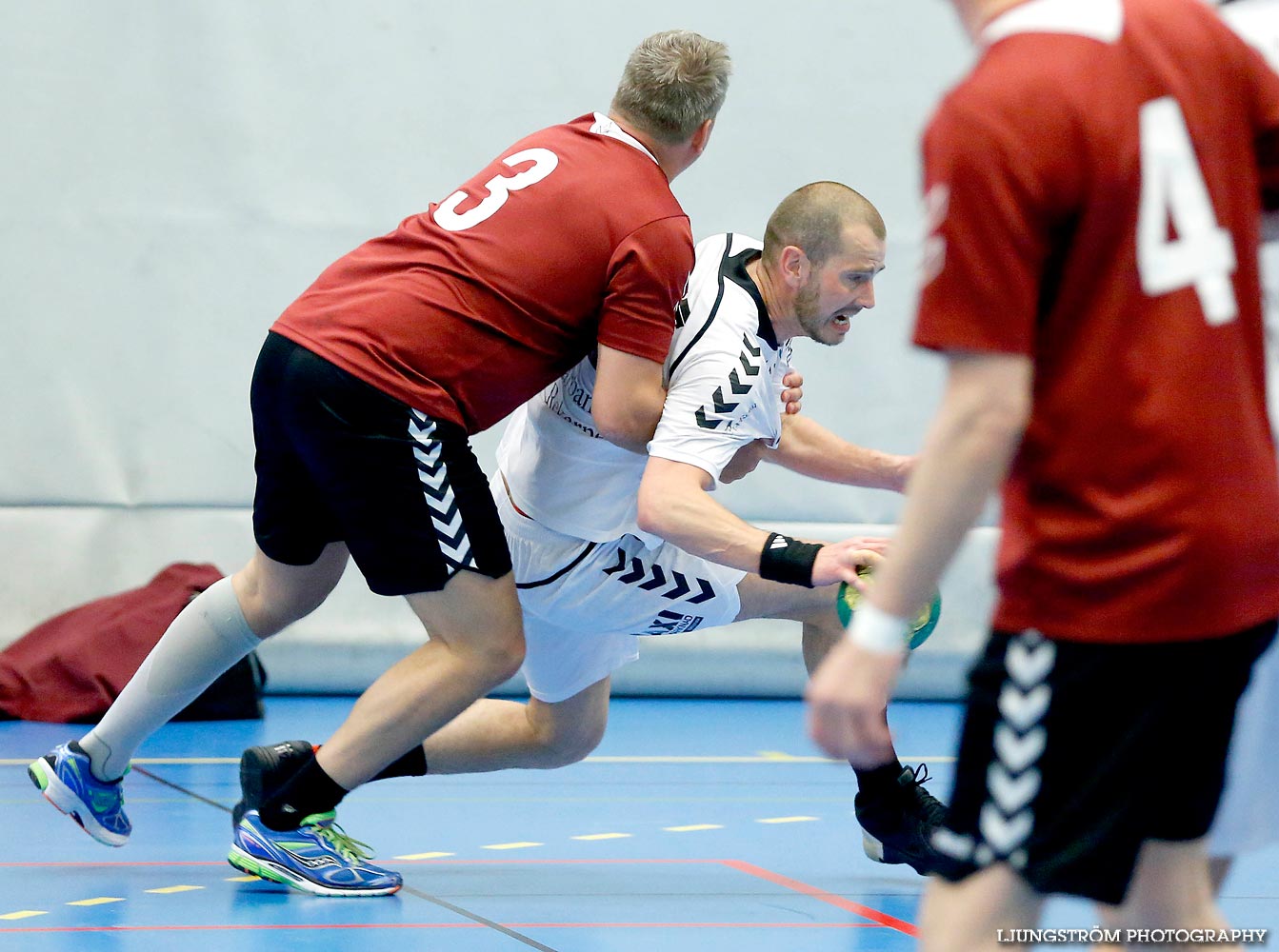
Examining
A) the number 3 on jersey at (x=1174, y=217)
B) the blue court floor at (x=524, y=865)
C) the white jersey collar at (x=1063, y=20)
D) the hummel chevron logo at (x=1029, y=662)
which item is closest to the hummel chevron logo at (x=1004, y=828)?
the hummel chevron logo at (x=1029, y=662)

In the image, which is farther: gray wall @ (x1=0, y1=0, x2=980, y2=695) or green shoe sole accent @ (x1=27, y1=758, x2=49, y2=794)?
gray wall @ (x1=0, y1=0, x2=980, y2=695)

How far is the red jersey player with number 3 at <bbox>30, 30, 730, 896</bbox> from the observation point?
3.22 metres

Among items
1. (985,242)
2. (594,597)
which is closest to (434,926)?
(594,597)

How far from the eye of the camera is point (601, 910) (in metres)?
3.39

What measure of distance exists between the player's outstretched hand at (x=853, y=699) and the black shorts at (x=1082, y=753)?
138mm

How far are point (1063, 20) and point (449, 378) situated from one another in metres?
→ 1.92

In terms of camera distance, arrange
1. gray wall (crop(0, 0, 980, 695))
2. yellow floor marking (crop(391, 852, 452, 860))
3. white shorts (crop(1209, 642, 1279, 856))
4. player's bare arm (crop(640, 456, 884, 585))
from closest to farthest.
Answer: white shorts (crop(1209, 642, 1279, 856)), player's bare arm (crop(640, 456, 884, 585)), yellow floor marking (crop(391, 852, 452, 860)), gray wall (crop(0, 0, 980, 695))

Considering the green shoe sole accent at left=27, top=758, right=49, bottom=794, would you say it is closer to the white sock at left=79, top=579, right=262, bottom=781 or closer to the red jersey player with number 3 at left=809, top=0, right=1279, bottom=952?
the white sock at left=79, top=579, right=262, bottom=781

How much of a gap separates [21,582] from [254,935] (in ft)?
12.2

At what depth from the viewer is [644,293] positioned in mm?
3248

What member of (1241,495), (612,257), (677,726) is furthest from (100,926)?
(677,726)

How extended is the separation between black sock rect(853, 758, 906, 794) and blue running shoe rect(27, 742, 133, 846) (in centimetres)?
172

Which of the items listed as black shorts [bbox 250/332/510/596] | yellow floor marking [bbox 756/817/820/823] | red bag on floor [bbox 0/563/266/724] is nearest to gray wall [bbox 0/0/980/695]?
red bag on floor [bbox 0/563/266/724]

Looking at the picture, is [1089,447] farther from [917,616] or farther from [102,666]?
[102,666]
